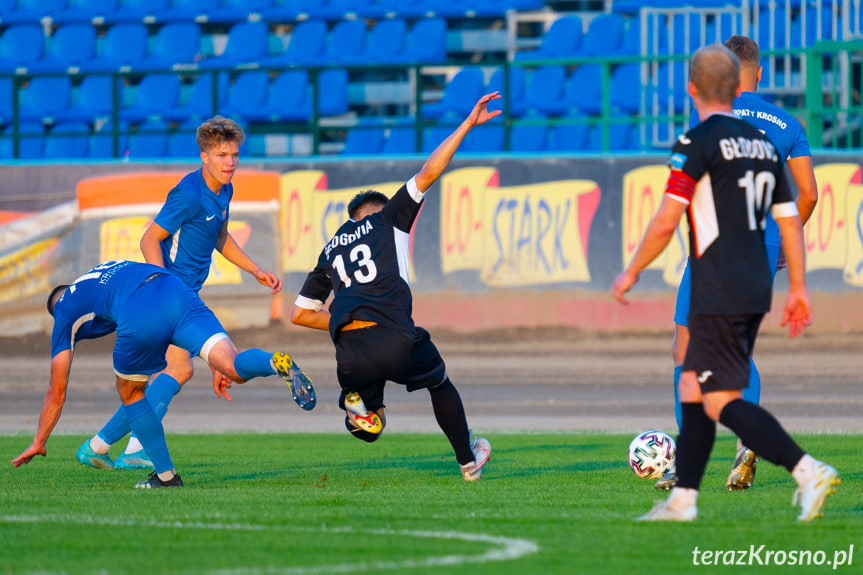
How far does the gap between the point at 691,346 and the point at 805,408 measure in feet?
26.7

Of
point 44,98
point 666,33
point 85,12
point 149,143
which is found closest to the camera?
point 666,33

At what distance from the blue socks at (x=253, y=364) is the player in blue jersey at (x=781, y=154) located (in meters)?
2.28

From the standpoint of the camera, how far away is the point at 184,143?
21.2 meters

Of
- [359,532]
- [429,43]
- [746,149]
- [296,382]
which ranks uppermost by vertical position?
[429,43]

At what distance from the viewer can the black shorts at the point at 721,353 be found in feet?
17.5

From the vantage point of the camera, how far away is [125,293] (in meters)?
7.15

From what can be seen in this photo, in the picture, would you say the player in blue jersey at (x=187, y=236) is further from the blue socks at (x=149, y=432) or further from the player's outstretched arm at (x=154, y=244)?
the blue socks at (x=149, y=432)

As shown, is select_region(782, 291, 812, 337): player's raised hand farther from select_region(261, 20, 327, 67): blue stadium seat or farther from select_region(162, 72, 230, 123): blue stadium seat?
select_region(261, 20, 327, 67): blue stadium seat

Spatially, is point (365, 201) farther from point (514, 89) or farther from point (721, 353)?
point (514, 89)

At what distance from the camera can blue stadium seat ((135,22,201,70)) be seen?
24.2m

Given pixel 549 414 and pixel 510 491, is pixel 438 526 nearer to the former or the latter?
pixel 510 491

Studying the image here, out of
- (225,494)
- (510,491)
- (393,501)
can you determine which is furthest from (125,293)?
(510,491)

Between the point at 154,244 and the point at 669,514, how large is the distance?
13.8 feet

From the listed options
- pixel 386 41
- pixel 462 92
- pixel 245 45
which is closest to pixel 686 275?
pixel 462 92
